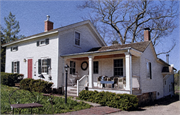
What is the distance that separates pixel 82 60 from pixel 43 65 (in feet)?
12.1

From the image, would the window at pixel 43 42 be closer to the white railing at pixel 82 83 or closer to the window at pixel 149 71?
the white railing at pixel 82 83

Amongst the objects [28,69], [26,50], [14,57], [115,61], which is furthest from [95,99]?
[14,57]

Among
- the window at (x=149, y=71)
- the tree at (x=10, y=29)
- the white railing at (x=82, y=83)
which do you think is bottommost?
the white railing at (x=82, y=83)

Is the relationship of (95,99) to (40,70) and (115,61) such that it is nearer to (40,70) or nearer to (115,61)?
(115,61)

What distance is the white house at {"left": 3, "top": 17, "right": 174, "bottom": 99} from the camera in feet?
41.8

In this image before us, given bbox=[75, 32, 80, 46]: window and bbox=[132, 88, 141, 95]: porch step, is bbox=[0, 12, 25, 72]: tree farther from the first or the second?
bbox=[132, 88, 141, 95]: porch step

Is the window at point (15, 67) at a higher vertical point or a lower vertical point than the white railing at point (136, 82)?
higher

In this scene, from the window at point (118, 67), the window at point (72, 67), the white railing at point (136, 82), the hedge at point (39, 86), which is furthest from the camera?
the window at point (72, 67)

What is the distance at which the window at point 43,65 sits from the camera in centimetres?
1493

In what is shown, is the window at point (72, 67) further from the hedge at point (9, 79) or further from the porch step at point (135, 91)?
the porch step at point (135, 91)

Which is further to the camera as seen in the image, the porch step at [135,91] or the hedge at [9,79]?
the hedge at [9,79]

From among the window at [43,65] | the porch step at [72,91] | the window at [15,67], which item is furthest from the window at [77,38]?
the window at [15,67]

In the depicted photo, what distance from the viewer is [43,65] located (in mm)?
15500

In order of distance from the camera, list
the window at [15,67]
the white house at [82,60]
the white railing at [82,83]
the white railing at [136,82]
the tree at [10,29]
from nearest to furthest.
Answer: the white railing at [136,82], the white railing at [82,83], the white house at [82,60], the window at [15,67], the tree at [10,29]
